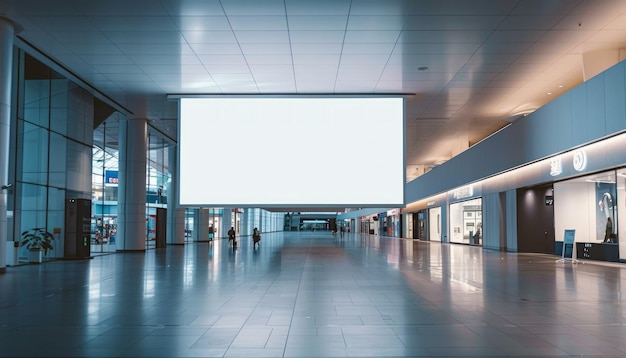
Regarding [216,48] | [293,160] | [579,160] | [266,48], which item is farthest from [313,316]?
[579,160]

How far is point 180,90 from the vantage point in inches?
779

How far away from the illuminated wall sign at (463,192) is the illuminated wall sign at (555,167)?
36.0 ft

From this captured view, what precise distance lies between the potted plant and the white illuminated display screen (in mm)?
4895

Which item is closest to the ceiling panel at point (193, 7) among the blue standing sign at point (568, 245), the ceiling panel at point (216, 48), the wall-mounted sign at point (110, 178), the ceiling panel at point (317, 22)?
the ceiling panel at point (317, 22)

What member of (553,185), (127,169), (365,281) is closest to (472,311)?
(365,281)

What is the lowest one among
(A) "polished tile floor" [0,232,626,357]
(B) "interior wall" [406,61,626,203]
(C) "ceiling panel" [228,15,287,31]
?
(A) "polished tile floor" [0,232,626,357]

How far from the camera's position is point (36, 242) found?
19.0 m

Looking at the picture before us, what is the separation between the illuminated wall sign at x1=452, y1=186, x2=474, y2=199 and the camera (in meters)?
32.5

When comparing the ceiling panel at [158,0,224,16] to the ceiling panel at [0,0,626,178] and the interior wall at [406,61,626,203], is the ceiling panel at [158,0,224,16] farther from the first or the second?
the interior wall at [406,61,626,203]

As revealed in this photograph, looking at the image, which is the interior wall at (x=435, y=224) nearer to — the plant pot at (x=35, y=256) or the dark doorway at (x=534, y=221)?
the dark doorway at (x=534, y=221)

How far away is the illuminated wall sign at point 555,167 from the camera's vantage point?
66.8 ft

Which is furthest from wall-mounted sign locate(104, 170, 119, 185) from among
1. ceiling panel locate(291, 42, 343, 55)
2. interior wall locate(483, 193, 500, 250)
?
interior wall locate(483, 193, 500, 250)

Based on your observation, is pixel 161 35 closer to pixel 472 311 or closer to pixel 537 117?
pixel 472 311

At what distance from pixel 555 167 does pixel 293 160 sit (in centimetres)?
985
